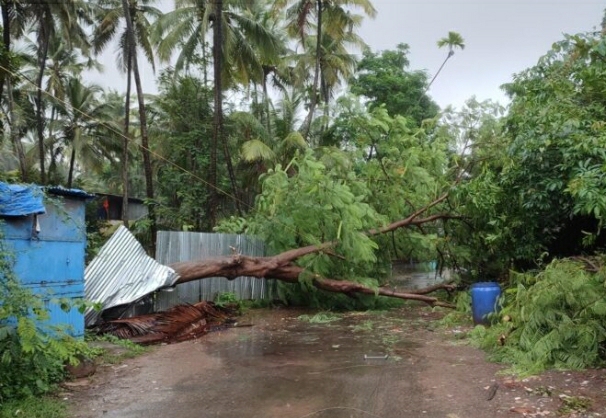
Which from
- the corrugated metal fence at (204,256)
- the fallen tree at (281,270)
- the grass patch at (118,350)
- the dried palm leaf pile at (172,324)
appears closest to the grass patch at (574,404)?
the grass patch at (118,350)

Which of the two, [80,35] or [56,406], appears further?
[80,35]

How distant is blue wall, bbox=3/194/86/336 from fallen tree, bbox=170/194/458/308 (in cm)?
314

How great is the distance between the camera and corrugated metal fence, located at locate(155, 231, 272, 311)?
10.2 m

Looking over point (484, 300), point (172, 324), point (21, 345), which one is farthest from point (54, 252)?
point (484, 300)

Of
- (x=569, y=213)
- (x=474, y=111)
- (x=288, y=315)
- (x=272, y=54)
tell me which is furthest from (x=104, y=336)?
(x=272, y=54)

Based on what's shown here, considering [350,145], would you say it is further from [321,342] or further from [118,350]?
[118,350]

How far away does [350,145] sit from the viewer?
15.2 metres

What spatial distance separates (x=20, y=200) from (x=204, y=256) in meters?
5.65

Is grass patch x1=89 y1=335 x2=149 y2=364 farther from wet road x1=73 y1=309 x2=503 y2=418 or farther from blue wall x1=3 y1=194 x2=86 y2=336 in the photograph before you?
blue wall x1=3 y1=194 x2=86 y2=336

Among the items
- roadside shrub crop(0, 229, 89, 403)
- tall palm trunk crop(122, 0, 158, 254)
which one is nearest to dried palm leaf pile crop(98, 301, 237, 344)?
roadside shrub crop(0, 229, 89, 403)

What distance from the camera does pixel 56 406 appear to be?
455 centimetres

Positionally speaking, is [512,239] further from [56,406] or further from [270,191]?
[56,406]

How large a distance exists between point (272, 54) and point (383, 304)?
997cm

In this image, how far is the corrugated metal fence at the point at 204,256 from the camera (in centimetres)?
1016
